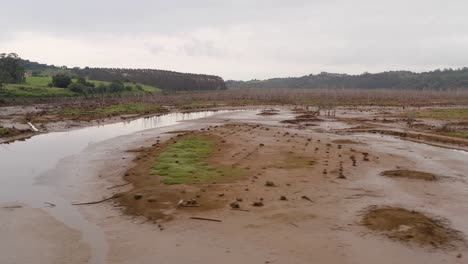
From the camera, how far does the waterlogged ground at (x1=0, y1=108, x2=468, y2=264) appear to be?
970 centimetres

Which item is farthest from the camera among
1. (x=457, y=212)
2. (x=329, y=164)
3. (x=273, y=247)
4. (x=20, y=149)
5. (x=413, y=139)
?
(x=413, y=139)

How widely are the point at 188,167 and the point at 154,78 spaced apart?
141 m

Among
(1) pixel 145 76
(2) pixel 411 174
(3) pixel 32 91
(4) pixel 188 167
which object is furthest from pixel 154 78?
(2) pixel 411 174

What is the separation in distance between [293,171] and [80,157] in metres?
12.1

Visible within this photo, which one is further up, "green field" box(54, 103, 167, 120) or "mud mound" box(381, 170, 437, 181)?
"mud mound" box(381, 170, 437, 181)

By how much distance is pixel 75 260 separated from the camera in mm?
9156

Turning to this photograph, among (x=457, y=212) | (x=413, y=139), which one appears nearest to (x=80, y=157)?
(x=457, y=212)

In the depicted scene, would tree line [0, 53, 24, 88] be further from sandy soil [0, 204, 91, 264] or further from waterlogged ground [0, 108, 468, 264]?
sandy soil [0, 204, 91, 264]

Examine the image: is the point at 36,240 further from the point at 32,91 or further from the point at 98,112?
the point at 32,91

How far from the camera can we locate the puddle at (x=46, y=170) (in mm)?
11234

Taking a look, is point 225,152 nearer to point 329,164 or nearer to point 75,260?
point 329,164

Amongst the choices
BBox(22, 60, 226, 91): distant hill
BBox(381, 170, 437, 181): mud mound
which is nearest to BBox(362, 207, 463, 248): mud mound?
BBox(381, 170, 437, 181): mud mound

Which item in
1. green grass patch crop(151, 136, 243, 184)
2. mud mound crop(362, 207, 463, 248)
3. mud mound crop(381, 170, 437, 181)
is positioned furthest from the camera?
mud mound crop(381, 170, 437, 181)

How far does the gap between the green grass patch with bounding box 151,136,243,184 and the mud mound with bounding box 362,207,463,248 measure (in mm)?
6225
